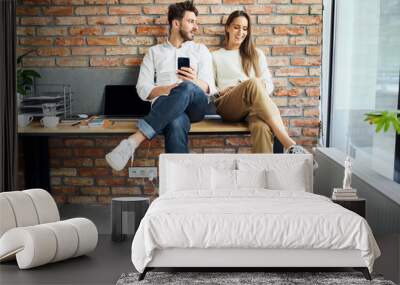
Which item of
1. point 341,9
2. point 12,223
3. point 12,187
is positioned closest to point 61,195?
point 12,187

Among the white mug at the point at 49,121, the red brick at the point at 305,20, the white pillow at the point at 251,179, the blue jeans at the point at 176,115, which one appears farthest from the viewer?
the red brick at the point at 305,20

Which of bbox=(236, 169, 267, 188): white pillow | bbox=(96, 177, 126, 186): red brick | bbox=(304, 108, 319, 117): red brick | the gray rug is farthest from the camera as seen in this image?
bbox=(96, 177, 126, 186): red brick

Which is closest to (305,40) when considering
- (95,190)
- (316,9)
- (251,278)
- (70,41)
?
(316,9)

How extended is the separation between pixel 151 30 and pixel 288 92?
1408mm

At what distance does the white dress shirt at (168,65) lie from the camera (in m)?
6.42

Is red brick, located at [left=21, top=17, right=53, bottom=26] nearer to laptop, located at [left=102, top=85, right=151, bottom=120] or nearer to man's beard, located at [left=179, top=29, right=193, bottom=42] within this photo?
laptop, located at [left=102, top=85, right=151, bottom=120]

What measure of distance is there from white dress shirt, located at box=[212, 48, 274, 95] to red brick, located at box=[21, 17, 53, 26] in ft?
5.21

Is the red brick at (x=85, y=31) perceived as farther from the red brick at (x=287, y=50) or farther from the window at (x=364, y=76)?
the window at (x=364, y=76)

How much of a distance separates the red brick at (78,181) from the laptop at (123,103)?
0.67m

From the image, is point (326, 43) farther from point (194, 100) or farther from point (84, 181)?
point (84, 181)

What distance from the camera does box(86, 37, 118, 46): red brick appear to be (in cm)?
659

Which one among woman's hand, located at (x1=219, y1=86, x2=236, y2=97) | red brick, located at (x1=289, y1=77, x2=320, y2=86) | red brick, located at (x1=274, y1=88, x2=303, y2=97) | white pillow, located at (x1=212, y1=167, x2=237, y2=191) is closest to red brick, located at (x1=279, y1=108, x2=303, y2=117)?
red brick, located at (x1=274, y1=88, x2=303, y2=97)

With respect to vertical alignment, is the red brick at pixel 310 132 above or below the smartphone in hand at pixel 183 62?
below

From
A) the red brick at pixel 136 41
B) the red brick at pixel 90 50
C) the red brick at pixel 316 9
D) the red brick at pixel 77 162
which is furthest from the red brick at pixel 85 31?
the red brick at pixel 316 9
